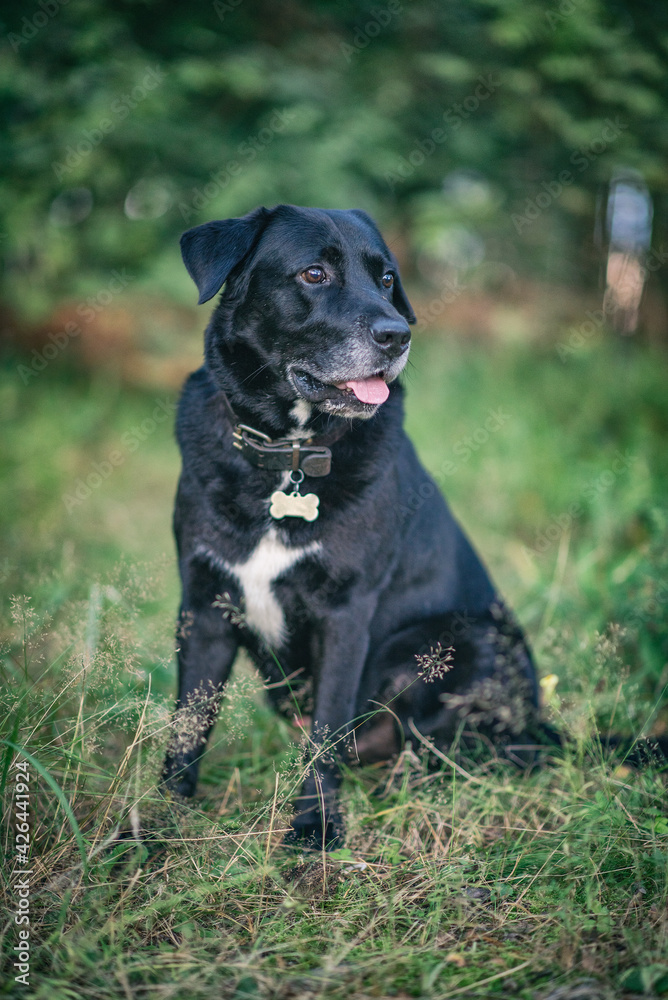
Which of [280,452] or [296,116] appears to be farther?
[296,116]


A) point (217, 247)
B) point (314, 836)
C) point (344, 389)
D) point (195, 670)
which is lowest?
point (314, 836)

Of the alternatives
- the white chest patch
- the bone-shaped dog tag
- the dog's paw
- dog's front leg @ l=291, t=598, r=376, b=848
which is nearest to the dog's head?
the bone-shaped dog tag

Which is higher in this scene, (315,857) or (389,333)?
(389,333)

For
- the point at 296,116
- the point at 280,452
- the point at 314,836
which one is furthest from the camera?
the point at 296,116

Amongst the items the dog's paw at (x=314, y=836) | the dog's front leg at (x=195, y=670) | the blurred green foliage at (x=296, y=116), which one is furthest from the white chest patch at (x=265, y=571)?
the blurred green foliage at (x=296, y=116)

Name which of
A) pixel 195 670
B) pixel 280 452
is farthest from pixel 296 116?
pixel 195 670

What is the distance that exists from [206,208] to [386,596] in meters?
5.04

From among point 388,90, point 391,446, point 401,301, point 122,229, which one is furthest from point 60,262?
point 391,446

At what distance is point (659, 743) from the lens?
Answer: 2.24 m

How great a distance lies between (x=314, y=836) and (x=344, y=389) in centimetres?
127

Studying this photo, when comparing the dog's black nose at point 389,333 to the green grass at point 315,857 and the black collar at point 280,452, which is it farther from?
the green grass at point 315,857

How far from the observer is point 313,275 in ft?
7.34

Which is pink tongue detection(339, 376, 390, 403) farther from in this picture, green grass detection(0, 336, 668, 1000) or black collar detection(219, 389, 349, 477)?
green grass detection(0, 336, 668, 1000)

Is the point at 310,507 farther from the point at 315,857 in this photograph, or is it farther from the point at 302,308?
the point at 315,857
